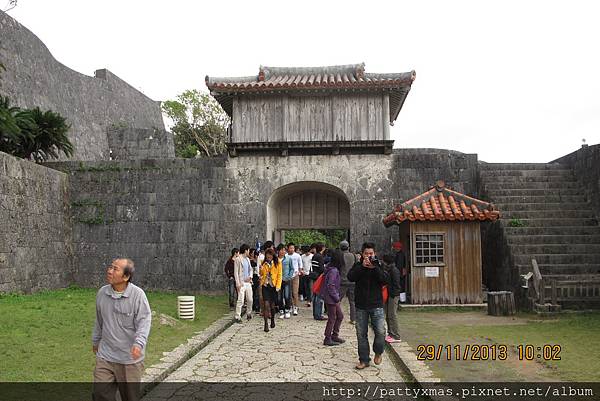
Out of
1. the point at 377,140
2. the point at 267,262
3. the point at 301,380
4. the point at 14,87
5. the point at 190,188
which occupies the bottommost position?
the point at 301,380

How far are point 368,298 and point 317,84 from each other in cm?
1006

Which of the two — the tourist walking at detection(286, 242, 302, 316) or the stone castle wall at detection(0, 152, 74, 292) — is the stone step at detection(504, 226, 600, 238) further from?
the stone castle wall at detection(0, 152, 74, 292)

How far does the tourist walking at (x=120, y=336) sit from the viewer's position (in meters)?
4.56

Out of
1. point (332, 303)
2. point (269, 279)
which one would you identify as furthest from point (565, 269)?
point (269, 279)

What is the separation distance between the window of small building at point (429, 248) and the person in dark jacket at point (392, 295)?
4188mm

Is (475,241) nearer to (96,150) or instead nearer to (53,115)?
(53,115)

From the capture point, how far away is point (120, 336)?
4625 mm

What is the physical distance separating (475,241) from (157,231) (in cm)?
940

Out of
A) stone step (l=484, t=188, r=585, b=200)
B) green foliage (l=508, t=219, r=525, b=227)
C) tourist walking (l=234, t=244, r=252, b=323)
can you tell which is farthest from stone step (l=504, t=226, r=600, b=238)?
tourist walking (l=234, t=244, r=252, b=323)

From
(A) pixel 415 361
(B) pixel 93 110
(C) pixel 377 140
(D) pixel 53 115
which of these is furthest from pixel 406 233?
(B) pixel 93 110

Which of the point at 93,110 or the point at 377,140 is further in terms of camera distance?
the point at 93,110

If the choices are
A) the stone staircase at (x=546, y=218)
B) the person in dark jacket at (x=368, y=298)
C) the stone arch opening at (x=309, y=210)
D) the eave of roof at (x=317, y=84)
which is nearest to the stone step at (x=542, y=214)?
the stone staircase at (x=546, y=218)

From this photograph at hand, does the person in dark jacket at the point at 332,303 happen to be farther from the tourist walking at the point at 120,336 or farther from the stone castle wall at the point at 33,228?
the stone castle wall at the point at 33,228

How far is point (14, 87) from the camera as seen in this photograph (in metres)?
18.0
